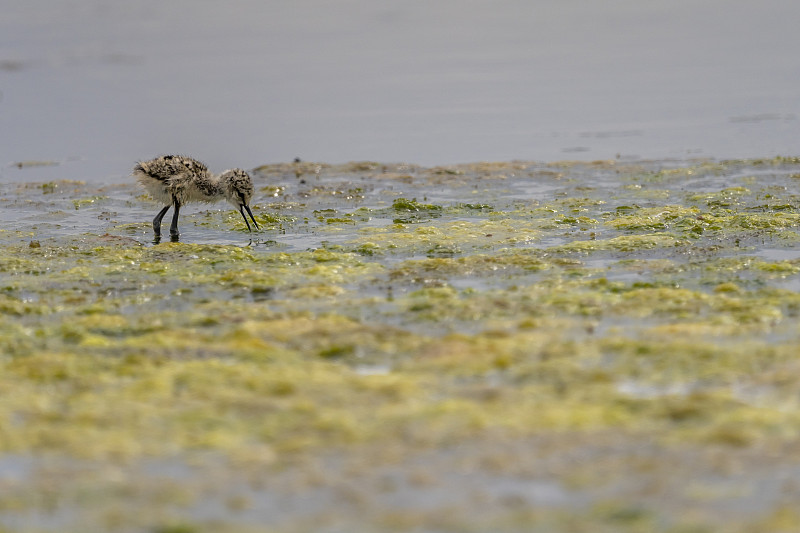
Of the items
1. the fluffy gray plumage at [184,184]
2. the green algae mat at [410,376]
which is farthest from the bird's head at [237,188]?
the green algae mat at [410,376]

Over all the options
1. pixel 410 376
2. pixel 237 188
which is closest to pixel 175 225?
pixel 237 188

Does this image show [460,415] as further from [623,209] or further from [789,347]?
[623,209]

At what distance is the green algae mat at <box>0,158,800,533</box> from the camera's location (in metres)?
4.75

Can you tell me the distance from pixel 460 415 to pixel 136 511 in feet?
5.88

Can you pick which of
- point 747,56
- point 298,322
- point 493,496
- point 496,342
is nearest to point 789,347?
point 496,342

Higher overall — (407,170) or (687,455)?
(407,170)

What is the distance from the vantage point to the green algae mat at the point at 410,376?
15.6 ft

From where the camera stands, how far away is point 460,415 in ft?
18.5

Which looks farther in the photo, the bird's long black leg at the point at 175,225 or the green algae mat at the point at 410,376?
the bird's long black leg at the point at 175,225

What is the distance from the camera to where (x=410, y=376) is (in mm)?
6285

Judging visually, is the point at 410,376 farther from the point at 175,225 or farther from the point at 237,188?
the point at 237,188

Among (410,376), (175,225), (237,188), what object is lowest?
(410,376)

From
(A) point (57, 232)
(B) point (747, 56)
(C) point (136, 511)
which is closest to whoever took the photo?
(C) point (136, 511)

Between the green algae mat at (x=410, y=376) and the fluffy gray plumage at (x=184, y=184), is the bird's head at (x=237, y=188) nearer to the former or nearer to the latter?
the fluffy gray plumage at (x=184, y=184)
